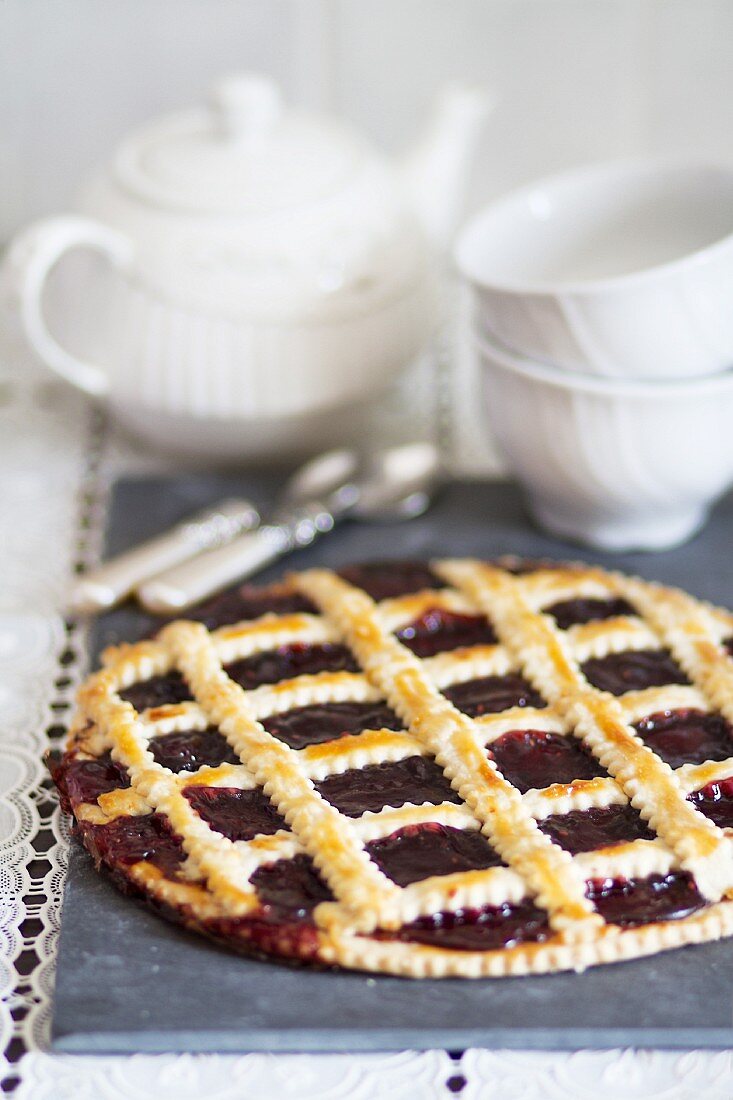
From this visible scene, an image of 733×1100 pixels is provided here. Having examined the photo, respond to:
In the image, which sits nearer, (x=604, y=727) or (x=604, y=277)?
(x=604, y=727)

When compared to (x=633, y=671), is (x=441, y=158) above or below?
above

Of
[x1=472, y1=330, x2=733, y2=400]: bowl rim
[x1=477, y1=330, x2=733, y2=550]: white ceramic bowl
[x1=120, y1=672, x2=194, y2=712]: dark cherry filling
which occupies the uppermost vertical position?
[x1=472, y1=330, x2=733, y2=400]: bowl rim

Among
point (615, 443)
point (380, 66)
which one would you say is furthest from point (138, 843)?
Answer: point (380, 66)

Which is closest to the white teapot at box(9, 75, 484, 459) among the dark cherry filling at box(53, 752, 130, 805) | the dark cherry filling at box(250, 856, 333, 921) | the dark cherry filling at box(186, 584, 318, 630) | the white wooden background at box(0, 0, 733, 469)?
the dark cherry filling at box(186, 584, 318, 630)

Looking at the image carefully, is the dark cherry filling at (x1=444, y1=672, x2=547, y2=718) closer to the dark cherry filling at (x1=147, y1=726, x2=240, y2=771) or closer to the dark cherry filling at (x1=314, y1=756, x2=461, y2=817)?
the dark cherry filling at (x1=314, y1=756, x2=461, y2=817)

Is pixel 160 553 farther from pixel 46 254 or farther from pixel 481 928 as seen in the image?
pixel 481 928
